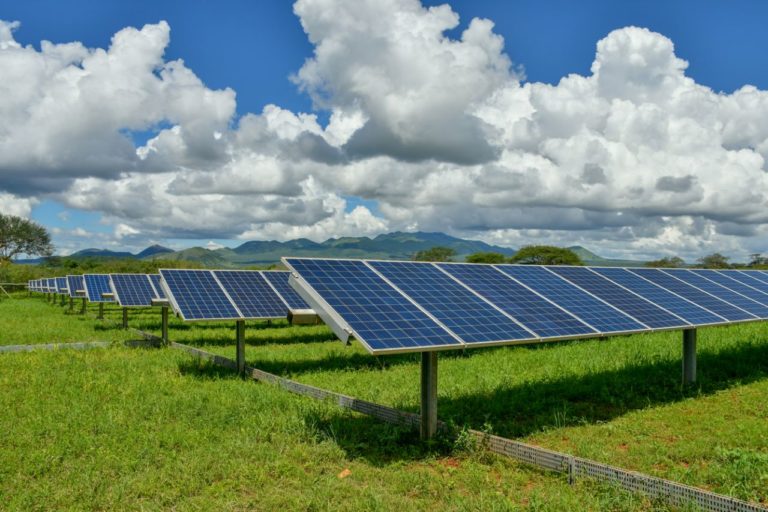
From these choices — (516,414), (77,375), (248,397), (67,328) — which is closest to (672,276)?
(516,414)

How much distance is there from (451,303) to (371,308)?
6.08 feet

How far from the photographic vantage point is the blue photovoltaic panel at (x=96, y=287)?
3216cm

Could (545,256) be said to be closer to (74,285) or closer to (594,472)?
(74,285)

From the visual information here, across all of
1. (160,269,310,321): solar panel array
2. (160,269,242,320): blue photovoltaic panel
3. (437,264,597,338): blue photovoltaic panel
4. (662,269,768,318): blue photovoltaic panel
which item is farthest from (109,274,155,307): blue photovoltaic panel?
(662,269,768,318): blue photovoltaic panel

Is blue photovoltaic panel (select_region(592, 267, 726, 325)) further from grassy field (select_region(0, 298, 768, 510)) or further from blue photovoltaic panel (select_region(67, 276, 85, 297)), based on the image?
blue photovoltaic panel (select_region(67, 276, 85, 297))

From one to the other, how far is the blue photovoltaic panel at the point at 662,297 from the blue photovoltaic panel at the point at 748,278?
16.5ft

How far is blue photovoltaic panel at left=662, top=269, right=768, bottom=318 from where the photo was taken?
15.8m

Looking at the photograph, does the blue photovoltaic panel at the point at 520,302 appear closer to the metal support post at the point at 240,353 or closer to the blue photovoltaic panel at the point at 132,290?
the metal support post at the point at 240,353

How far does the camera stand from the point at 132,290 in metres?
30.7

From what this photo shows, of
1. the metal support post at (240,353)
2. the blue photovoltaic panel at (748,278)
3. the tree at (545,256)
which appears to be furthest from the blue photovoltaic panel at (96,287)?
the tree at (545,256)

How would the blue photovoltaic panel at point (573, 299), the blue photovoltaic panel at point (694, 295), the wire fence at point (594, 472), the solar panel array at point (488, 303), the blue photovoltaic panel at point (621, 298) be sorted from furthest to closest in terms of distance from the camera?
the blue photovoltaic panel at point (694, 295)
the blue photovoltaic panel at point (621, 298)
the blue photovoltaic panel at point (573, 299)
the solar panel array at point (488, 303)
the wire fence at point (594, 472)

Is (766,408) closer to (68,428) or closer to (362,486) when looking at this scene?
(362,486)

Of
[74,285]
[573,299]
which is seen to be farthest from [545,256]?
[573,299]

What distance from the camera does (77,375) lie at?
1541cm
